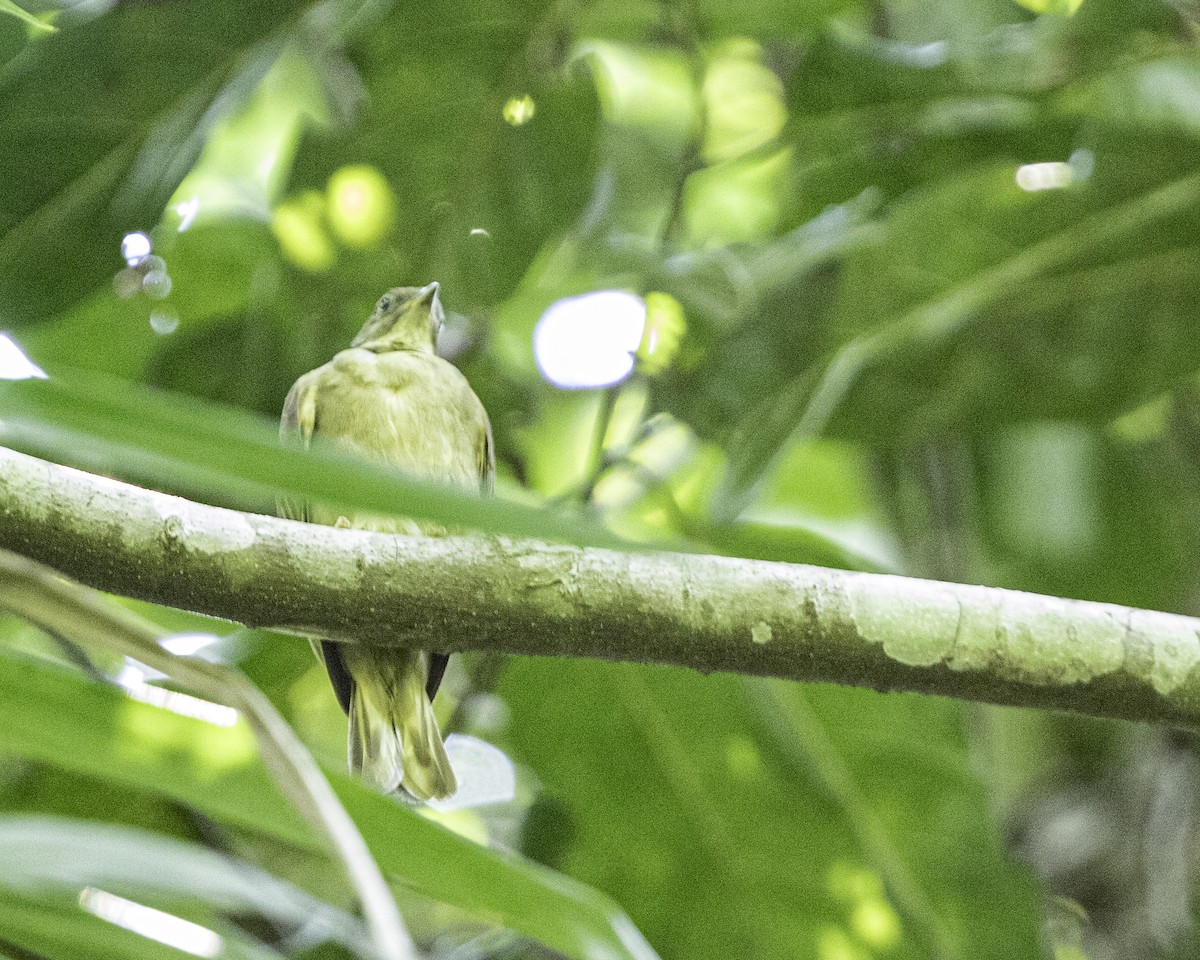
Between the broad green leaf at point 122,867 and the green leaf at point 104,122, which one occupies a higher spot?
the green leaf at point 104,122

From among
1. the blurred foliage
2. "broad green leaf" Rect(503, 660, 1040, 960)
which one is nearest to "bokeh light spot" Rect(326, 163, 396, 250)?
the blurred foliage

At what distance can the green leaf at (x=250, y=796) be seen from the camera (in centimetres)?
88

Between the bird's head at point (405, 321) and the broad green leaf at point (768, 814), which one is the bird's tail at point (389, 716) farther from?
the bird's head at point (405, 321)

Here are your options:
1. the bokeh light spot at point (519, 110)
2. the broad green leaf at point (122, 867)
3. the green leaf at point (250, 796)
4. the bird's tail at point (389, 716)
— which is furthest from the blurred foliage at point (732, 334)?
the broad green leaf at point (122, 867)

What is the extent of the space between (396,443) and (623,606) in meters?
1.03

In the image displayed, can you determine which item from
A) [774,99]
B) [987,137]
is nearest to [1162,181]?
[987,137]

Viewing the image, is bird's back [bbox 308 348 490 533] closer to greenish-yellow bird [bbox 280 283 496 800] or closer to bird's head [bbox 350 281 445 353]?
greenish-yellow bird [bbox 280 283 496 800]

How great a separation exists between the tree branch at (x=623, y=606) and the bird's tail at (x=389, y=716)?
0.67 m

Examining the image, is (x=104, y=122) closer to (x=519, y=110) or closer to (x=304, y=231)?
(x=304, y=231)

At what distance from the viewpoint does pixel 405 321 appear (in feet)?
8.23

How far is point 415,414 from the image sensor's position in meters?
2.23

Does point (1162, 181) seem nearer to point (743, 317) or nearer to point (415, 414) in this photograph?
point (743, 317)

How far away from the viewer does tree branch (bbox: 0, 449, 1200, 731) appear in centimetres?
111

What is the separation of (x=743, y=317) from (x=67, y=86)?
1190mm
